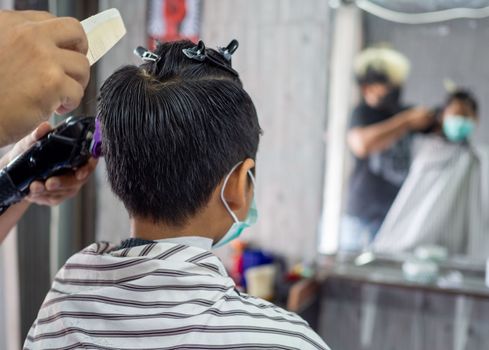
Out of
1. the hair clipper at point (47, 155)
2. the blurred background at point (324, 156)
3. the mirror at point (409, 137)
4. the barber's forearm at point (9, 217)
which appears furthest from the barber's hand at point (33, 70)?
the mirror at point (409, 137)

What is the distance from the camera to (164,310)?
0.69m

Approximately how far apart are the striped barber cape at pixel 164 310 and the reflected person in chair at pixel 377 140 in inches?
50.7

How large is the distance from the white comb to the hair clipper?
0.24 metres

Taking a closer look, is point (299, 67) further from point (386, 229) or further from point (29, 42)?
point (29, 42)

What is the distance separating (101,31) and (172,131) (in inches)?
7.2

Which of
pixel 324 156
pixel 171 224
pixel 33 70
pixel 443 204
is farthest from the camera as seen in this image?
pixel 324 156

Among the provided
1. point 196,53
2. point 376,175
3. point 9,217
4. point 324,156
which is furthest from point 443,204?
point 9,217

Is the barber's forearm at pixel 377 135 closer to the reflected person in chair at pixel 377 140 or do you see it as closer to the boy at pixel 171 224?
the reflected person in chair at pixel 377 140

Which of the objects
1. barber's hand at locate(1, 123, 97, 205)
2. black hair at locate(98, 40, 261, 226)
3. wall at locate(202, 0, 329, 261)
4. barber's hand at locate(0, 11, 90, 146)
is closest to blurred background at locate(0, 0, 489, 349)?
wall at locate(202, 0, 329, 261)

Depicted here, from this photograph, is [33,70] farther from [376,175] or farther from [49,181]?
[376,175]

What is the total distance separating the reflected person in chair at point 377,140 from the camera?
1877 millimetres

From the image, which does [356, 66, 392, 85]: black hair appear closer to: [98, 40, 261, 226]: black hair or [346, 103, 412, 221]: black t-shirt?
[346, 103, 412, 221]: black t-shirt

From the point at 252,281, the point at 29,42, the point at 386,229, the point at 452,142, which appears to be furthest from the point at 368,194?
the point at 29,42

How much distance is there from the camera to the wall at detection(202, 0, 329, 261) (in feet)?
6.49
